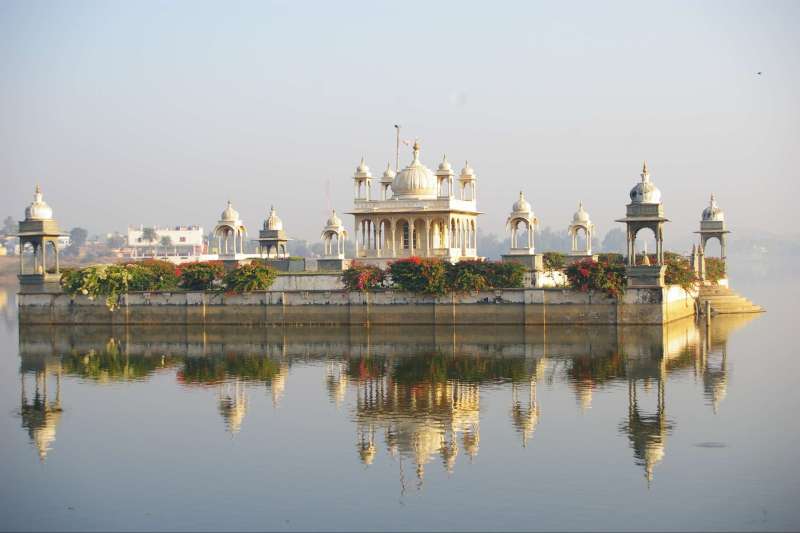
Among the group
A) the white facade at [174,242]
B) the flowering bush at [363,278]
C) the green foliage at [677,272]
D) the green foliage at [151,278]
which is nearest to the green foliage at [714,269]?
the green foliage at [677,272]

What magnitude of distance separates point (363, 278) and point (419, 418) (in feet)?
67.0

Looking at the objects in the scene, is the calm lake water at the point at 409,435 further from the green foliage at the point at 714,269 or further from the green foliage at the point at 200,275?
the green foliage at the point at 714,269

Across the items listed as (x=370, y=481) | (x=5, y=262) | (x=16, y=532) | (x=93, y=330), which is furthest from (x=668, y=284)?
(x=5, y=262)

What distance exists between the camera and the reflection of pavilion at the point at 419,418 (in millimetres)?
24078

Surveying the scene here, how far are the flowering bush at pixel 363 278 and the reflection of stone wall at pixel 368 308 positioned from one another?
1.36ft

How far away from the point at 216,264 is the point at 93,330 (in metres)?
6.11

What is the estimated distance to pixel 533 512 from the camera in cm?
1942

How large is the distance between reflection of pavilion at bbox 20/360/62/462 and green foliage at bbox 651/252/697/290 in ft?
82.7

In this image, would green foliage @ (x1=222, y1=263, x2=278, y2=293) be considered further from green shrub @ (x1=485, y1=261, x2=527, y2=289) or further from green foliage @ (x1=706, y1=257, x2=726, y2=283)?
green foliage @ (x1=706, y1=257, x2=726, y2=283)

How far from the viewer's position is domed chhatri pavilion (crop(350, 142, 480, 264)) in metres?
57.6

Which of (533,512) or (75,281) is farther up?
(75,281)

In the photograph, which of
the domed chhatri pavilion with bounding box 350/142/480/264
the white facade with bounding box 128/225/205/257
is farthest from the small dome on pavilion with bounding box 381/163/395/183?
the white facade with bounding box 128/225/205/257

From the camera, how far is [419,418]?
91.4 ft

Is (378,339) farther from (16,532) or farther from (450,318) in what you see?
(16,532)
